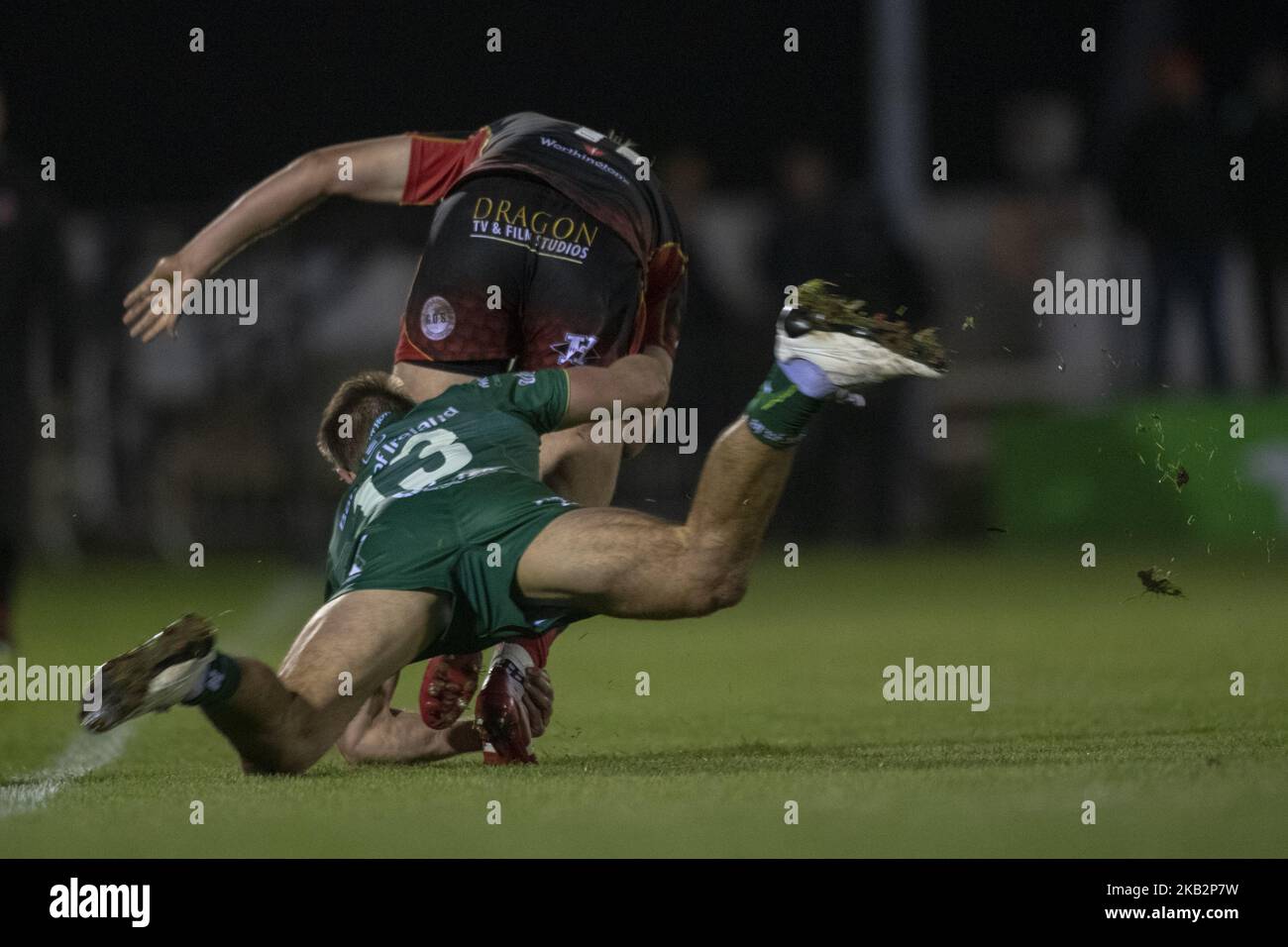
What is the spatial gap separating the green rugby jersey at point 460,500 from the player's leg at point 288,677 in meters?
0.10

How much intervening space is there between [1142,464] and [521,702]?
918 centimetres

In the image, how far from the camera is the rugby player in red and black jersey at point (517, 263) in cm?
695

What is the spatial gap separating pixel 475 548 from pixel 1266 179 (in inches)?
384

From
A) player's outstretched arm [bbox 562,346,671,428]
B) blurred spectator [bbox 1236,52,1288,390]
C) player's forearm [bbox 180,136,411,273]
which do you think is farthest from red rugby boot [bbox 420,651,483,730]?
blurred spectator [bbox 1236,52,1288,390]

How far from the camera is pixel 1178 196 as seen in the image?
45.5 feet

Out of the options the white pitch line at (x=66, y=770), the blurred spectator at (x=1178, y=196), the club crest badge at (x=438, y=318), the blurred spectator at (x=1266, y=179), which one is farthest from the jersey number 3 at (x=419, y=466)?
the blurred spectator at (x=1266, y=179)

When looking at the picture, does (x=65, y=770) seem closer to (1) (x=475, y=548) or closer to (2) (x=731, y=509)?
(1) (x=475, y=548)

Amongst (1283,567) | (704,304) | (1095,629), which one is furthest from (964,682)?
(704,304)

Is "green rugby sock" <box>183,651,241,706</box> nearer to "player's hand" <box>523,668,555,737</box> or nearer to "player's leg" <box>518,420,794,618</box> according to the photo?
"player's leg" <box>518,420,794,618</box>

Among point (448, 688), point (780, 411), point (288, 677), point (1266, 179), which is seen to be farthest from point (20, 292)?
point (1266, 179)

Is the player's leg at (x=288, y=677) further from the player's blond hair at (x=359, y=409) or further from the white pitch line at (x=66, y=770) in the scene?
the player's blond hair at (x=359, y=409)

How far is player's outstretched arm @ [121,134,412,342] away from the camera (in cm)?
677

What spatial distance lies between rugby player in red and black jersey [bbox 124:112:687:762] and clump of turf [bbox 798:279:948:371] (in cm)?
173

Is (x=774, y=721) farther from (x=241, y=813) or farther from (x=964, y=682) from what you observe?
(x=241, y=813)
